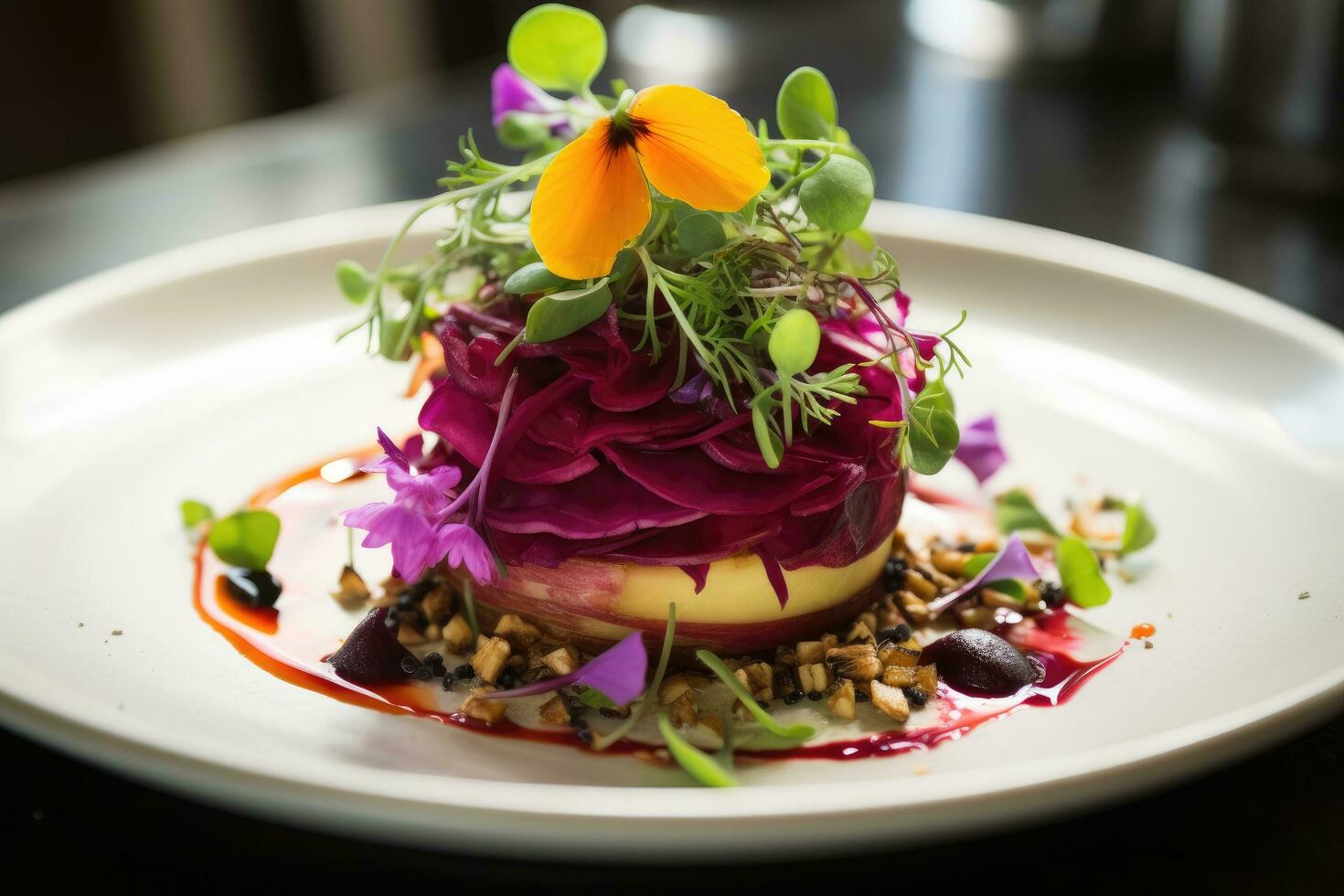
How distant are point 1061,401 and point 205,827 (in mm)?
1247

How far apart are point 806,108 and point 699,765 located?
2.26ft

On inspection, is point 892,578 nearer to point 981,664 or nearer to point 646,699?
point 981,664

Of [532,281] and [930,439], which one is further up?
[532,281]

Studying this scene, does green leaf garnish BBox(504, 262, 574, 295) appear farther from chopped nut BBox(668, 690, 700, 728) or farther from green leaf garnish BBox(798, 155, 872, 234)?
chopped nut BBox(668, 690, 700, 728)

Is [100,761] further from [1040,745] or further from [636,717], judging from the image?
[1040,745]

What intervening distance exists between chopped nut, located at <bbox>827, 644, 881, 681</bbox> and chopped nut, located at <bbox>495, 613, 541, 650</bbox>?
0.94 feet

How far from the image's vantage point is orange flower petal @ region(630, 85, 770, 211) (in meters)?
1.19

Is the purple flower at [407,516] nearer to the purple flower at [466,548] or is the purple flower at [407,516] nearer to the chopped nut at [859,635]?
the purple flower at [466,548]

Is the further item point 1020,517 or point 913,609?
point 1020,517

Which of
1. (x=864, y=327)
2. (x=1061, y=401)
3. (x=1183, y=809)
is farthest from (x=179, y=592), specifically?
(x=1061, y=401)

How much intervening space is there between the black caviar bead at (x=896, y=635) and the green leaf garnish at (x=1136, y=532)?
0.30 m

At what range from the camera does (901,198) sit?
2.66m

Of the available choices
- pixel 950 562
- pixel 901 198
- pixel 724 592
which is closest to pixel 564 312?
pixel 724 592

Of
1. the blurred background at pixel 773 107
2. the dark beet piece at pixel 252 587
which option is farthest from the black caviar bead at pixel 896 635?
the blurred background at pixel 773 107
